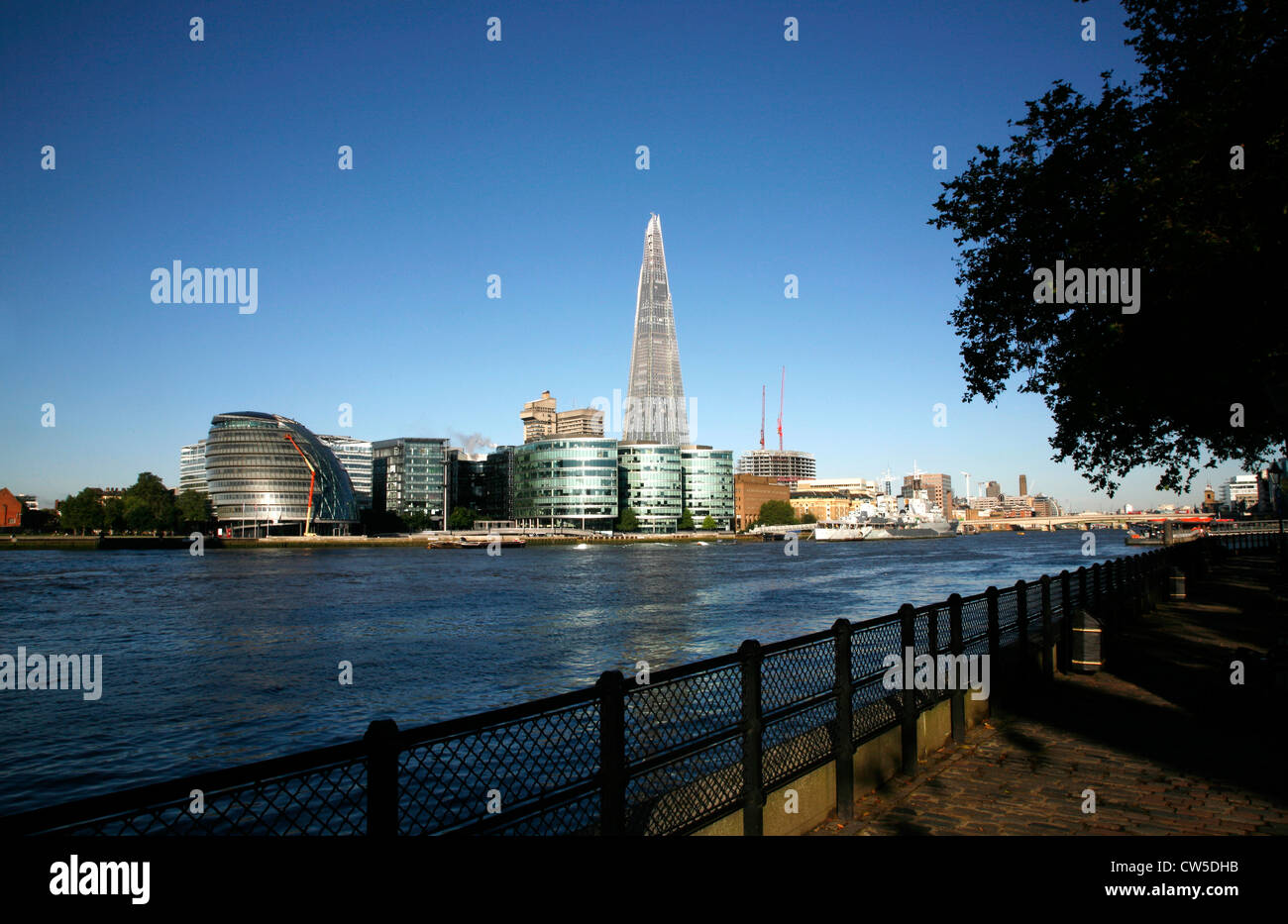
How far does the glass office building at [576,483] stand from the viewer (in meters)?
193

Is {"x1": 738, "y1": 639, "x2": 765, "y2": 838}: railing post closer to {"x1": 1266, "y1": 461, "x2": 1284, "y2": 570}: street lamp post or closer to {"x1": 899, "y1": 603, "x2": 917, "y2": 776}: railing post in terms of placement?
{"x1": 899, "y1": 603, "x2": 917, "y2": 776}: railing post

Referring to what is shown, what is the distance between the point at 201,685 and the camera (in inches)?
945

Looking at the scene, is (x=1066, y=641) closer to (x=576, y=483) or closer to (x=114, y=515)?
(x=576, y=483)

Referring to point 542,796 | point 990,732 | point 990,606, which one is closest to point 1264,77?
point 990,606

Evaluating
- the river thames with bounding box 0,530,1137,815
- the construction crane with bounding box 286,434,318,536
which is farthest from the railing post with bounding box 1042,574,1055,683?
the construction crane with bounding box 286,434,318,536

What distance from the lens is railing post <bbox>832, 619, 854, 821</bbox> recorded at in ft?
25.3

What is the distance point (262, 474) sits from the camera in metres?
178

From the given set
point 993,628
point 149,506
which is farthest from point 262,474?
point 993,628

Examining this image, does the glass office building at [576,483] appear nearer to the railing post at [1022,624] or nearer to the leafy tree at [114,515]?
the leafy tree at [114,515]

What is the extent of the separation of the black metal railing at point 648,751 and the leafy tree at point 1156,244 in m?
6.33

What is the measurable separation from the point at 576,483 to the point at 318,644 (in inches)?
6345
